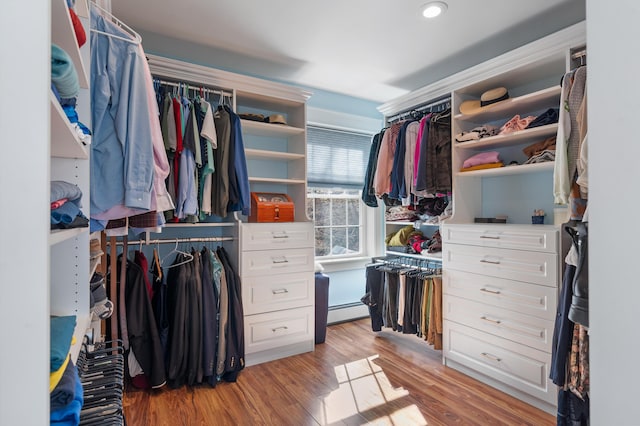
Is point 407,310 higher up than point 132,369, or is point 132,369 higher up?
point 407,310

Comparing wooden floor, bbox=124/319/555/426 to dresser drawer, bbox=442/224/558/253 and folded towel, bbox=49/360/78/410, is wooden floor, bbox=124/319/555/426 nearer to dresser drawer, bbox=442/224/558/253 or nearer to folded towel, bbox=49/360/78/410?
dresser drawer, bbox=442/224/558/253

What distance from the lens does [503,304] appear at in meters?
2.17

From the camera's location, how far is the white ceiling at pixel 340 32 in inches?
85.3

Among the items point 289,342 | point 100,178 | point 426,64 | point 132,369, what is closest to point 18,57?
point 100,178

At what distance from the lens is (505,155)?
2.71 meters


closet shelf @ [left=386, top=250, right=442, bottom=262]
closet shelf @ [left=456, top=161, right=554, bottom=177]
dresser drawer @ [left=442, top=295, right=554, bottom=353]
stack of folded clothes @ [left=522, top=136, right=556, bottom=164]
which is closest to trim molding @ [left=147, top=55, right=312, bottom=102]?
closet shelf @ [left=456, top=161, right=554, bottom=177]

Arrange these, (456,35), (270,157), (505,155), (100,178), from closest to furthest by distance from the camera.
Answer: (100,178) → (456,35) → (505,155) → (270,157)

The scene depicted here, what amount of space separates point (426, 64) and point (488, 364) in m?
2.43

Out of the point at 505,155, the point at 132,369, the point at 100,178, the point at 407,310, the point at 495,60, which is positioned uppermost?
the point at 495,60

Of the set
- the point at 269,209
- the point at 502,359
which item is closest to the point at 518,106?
the point at 502,359

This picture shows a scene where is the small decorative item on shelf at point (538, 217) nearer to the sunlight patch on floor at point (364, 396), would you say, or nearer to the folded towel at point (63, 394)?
the sunlight patch on floor at point (364, 396)

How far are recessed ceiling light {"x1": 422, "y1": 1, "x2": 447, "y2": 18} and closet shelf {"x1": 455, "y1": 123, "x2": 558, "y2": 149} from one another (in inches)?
35.2

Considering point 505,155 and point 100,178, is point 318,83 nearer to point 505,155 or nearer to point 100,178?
point 505,155

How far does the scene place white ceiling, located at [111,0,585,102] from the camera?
2.17m
